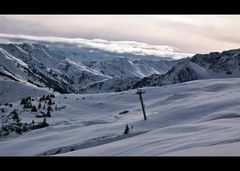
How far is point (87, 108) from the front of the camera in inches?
1502

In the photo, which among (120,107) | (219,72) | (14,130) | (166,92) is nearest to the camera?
(14,130)

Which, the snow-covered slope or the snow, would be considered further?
the snow-covered slope

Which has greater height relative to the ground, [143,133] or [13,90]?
[13,90]

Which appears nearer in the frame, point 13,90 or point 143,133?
point 143,133

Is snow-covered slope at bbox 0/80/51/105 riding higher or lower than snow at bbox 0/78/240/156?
higher

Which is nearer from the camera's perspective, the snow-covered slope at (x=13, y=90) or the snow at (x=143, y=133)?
the snow at (x=143, y=133)

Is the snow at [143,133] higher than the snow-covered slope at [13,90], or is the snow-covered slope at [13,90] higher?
the snow-covered slope at [13,90]

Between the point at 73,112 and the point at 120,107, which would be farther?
the point at 120,107
